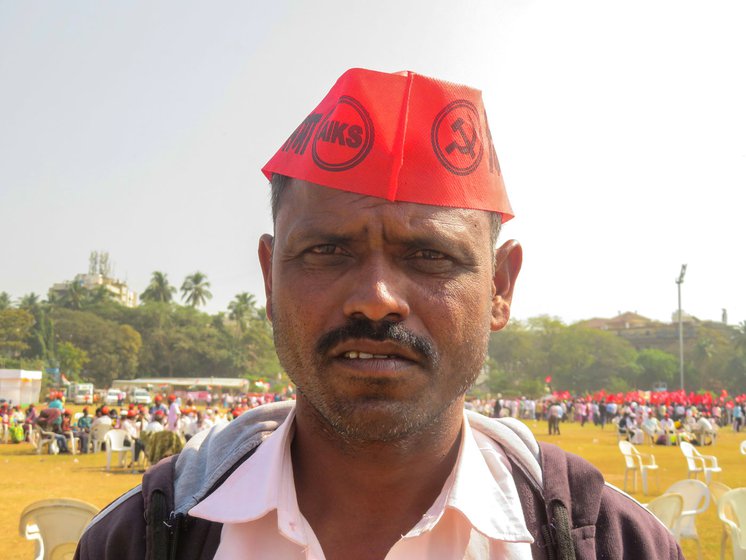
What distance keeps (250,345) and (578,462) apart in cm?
9476

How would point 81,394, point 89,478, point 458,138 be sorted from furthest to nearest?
point 81,394, point 89,478, point 458,138

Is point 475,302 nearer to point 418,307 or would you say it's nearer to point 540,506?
point 418,307

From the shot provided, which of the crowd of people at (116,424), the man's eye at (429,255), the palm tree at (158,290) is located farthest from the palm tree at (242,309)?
the man's eye at (429,255)

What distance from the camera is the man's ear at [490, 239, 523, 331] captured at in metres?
2.02

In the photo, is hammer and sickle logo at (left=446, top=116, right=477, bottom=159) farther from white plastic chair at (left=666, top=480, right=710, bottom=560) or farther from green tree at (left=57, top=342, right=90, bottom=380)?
green tree at (left=57, top=342, right=90, bottom=380)

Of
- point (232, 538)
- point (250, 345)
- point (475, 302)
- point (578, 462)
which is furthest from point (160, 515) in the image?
point (250, 345)

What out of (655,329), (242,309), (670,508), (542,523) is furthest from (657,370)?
(542,523)

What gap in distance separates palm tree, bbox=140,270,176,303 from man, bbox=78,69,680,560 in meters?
106

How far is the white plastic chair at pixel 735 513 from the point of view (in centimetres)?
700

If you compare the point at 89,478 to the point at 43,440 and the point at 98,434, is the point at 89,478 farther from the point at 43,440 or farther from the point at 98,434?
the point at 43,440

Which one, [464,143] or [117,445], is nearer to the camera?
[464,143]

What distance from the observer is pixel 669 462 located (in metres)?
21.4

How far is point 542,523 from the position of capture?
1802mm

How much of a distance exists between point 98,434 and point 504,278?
76.7ft
